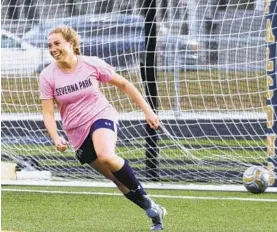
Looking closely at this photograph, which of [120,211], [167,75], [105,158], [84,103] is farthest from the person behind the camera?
[167,75]

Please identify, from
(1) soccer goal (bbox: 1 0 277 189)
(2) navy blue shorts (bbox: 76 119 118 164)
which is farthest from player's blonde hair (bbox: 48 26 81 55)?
(1) soccer goal (bbox: 1 0 277 189)

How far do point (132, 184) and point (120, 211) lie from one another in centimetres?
147

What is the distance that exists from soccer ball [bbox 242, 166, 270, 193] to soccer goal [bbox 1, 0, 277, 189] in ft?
1.29

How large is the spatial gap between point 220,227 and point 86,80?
1490 millimetres

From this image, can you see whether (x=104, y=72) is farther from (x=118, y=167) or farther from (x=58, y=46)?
(x=118, y=167)

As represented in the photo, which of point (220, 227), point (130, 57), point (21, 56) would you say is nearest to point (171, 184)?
point (130, 57)

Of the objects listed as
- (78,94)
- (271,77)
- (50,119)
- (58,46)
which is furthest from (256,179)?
(58,46)

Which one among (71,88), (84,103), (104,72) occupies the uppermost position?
(104,72)

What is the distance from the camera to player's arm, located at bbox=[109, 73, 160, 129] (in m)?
7.39

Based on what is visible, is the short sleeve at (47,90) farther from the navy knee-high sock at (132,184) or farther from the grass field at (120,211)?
the grass field at (120,211)

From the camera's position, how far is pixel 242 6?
1054 cm

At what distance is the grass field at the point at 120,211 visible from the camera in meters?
7.90

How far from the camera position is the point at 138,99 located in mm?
7535

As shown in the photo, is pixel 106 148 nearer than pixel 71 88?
Yes
